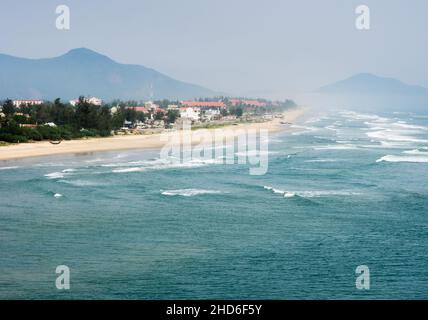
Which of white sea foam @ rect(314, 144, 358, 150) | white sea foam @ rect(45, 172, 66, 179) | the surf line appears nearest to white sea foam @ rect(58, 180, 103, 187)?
white sea foam @ rect(45, 172, 66, 179)

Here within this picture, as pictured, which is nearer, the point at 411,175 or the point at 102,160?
the point at 411,175

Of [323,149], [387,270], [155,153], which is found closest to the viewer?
[387,270]

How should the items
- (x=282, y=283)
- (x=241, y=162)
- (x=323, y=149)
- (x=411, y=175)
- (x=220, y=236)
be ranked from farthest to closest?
(x=323, y=149), (x=241, y=162), (x=411, y=175), (x=220, y=236), (x=282, y=283)

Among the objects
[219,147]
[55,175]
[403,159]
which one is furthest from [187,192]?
A: [219,147]

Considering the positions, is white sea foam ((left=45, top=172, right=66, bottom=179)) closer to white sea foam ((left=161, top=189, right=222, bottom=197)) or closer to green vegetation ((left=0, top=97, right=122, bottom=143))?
white sea foam ((left=161, top=189, right=222, bottom=197))

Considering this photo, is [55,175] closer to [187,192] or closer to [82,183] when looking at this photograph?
[82,183]

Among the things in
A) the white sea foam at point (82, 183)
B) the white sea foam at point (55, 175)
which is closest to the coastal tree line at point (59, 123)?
the white sea foam at point (55, 175)
